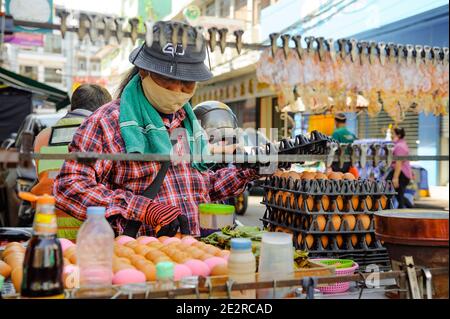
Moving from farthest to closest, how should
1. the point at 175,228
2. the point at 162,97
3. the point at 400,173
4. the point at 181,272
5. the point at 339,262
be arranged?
the point at 400,173 → the point at 162,97 → the point at 175,228 → the point at 339,262 → the point at 181,272

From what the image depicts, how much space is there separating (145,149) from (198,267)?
956mm

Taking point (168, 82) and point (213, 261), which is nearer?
point (213, 261)

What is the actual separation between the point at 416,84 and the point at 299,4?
25.6ft

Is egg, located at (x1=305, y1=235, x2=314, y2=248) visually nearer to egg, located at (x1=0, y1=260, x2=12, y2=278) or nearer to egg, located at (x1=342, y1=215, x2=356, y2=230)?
egg, located at (x1=342, y1=215, x2=356, y2=230)

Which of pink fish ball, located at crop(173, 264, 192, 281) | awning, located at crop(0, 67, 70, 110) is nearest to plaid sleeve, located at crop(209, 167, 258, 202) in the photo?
pink fish ball, located at crop(173, 264, 192, 281)

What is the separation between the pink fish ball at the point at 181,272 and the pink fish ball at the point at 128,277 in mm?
105

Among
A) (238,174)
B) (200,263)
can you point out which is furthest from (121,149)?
(200,263)

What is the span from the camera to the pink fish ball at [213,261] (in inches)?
65.9

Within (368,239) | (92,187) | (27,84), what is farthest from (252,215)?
(92,187)

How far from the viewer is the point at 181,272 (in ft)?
5.16

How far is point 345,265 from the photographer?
6.77ft

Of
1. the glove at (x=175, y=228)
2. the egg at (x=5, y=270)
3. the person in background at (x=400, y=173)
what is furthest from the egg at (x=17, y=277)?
the person in background at (x=400, y=173)

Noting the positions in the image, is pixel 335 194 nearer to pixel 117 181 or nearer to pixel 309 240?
pixel 309 240

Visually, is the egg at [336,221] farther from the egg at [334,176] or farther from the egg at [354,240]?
the egg at [334,176]
